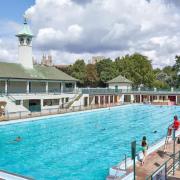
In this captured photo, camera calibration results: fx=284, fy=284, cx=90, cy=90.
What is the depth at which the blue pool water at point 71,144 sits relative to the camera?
51.3ft

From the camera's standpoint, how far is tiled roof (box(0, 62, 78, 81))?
3745 cm

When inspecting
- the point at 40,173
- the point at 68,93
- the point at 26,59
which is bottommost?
the point at 40,173

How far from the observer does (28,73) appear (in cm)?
4128

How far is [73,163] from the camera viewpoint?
16.7 meters

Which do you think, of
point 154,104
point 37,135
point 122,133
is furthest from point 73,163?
point 154,104

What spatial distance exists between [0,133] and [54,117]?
1016 cm

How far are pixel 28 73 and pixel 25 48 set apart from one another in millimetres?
4717

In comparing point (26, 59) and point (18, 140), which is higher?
point (26, 59)

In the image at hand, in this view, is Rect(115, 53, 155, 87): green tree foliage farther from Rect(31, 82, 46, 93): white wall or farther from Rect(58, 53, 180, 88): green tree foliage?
Rect(31, 82, 46, 93): white wall

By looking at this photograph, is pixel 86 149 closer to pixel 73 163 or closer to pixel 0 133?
pixel 73 163

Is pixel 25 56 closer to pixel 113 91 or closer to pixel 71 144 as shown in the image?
pixel 113 91

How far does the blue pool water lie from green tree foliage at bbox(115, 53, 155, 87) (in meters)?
32.1

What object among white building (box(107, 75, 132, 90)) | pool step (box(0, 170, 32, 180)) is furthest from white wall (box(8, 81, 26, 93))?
pool step (box(0, 170, 32, 180))

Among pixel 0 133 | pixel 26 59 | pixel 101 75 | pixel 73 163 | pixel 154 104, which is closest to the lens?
pixel 73 163
